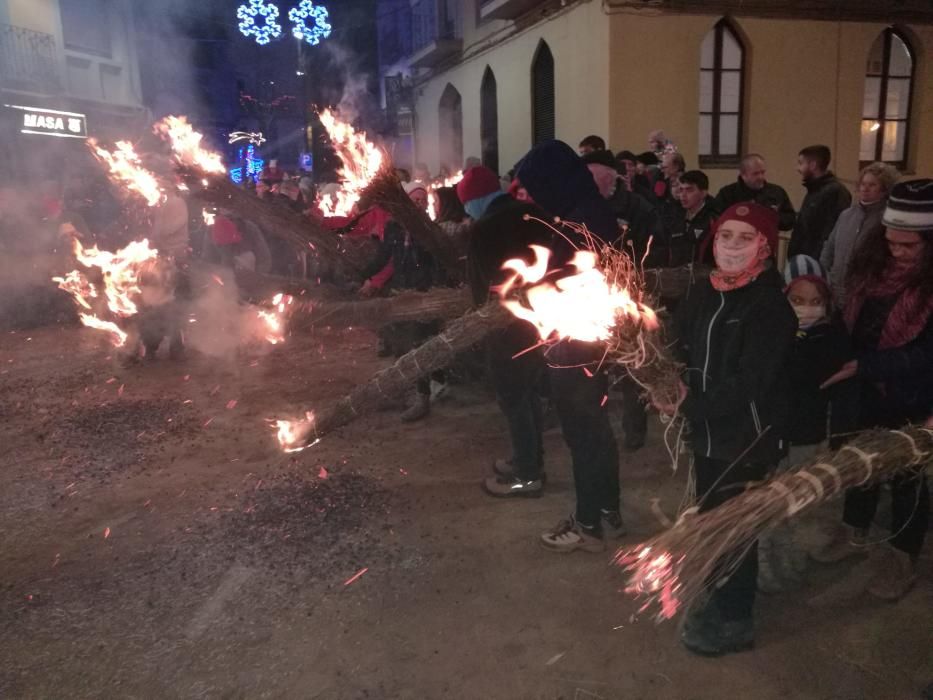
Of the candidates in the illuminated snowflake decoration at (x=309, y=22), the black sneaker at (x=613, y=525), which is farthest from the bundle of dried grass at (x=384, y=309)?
Result: the illuminated snowflake decoration at (x=309, y=22)

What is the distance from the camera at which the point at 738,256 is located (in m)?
2.83

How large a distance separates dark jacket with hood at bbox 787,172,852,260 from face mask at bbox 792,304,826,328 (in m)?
2.81

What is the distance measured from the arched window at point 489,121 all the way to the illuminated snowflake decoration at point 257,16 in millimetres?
5475

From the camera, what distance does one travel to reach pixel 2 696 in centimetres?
290

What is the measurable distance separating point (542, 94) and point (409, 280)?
357 inches

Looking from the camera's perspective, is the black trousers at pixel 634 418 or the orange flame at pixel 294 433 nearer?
the orange flame at pixel 294 433

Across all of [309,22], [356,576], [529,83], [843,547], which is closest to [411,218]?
[356,576]

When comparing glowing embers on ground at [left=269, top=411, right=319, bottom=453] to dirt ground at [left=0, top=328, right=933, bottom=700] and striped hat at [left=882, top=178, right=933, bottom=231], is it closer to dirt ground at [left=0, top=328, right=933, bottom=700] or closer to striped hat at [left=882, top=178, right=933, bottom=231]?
dirt ground at [left=0, top=328, right=933, bottom=700]

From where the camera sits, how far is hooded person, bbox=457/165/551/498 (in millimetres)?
4054

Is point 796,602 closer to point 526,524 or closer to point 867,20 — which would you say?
point 526,524

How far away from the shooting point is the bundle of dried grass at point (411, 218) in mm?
6340

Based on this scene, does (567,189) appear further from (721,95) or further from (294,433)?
(721,95)

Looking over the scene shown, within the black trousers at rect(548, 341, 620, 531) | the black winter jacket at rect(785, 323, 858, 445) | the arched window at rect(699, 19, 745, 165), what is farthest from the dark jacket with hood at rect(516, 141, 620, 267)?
the arched window at rect(699, 19, 745, 165)

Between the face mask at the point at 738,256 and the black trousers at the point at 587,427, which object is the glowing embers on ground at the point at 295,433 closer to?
the black trousers at the point at 587,427
